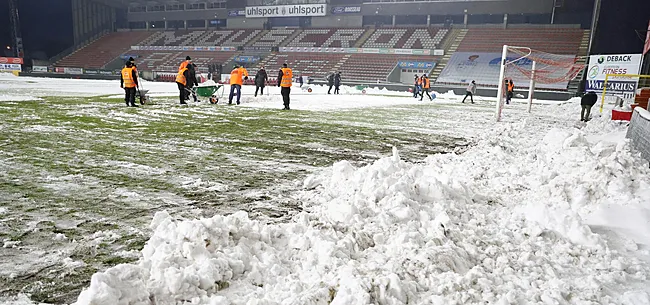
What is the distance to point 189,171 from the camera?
5004 millimetres

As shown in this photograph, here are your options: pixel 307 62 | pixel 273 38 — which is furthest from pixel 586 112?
pixel 273 38

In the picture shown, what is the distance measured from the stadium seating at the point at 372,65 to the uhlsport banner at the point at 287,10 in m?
9.90

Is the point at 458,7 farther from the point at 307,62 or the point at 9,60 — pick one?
the point at 9,60

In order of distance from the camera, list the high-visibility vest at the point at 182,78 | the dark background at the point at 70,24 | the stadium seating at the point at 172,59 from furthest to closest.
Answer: the stadium seating at the point at 172,59, the dark background at the point at 70,24, the high-visibility vest at the point at 182,78

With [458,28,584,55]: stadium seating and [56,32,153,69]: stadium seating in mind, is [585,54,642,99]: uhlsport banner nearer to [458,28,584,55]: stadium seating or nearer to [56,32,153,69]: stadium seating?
[458,28,584,55]: stadium seating

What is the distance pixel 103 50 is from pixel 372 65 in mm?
37396

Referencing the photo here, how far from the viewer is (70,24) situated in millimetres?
52500

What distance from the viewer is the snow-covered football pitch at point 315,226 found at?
2.26 meters

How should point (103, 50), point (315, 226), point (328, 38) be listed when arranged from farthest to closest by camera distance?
1. point (103, 50)
2. point (328, 38)
3. point (315, 226)

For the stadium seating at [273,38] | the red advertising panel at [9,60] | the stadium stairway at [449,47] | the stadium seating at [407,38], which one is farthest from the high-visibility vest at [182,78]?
the red advertising panel at [9,60]

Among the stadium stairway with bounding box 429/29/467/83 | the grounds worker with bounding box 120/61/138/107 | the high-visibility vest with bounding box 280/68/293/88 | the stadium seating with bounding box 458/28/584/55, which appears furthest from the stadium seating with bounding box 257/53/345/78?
the grounds worker with bounding box 120/61/138/107

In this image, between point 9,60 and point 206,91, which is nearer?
point 206,91

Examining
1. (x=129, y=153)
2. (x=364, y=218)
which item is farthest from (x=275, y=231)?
(x=129, y=153)

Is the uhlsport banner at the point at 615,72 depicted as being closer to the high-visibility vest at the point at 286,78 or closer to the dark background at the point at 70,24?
the dark background at the point at 70,24
